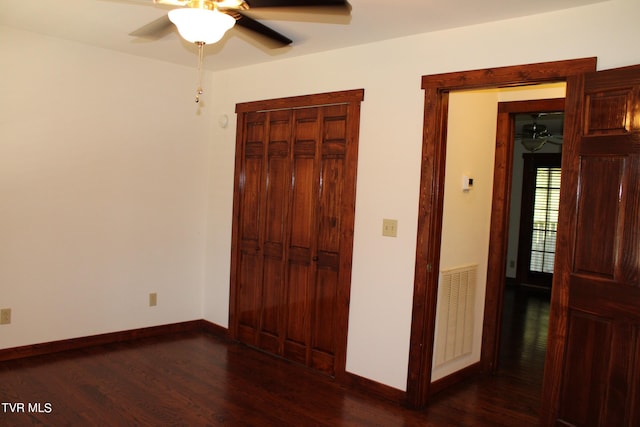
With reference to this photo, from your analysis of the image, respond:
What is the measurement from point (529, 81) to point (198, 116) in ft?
10.2

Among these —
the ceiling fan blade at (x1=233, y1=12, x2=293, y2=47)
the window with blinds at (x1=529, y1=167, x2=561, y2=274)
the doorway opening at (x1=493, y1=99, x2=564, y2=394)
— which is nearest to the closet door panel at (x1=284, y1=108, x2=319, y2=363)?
the ceiling fan blade at (x1=233, y1=12, x2=293, y2=47)

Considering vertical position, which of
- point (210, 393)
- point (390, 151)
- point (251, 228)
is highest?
point (390, 151)

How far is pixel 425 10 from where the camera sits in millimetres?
2766

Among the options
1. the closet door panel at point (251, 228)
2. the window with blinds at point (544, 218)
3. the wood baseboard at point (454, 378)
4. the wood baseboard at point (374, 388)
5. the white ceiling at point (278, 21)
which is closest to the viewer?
the white ceiling at point (278, 21)

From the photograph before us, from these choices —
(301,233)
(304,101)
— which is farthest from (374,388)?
(304,101)

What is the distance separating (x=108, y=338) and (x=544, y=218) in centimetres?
678

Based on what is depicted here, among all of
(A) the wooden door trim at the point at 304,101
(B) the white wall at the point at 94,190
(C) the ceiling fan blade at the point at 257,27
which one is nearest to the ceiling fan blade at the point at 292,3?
(C) the ceiling fan blade at the point at 257,27

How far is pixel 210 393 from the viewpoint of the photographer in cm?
327

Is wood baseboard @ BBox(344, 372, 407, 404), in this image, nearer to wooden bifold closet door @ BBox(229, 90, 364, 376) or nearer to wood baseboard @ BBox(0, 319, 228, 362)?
wooden bifold closet door @ BBox(229, 90, 364, 376)

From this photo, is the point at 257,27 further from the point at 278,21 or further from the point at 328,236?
the point at 328,236

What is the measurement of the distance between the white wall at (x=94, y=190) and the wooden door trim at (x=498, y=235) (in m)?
2.78

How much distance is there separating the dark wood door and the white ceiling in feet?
2.08

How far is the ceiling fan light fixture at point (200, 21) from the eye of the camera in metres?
1.87

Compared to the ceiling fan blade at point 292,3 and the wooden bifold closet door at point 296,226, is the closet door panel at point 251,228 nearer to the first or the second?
the wooden bifold closet door at point 296,226
